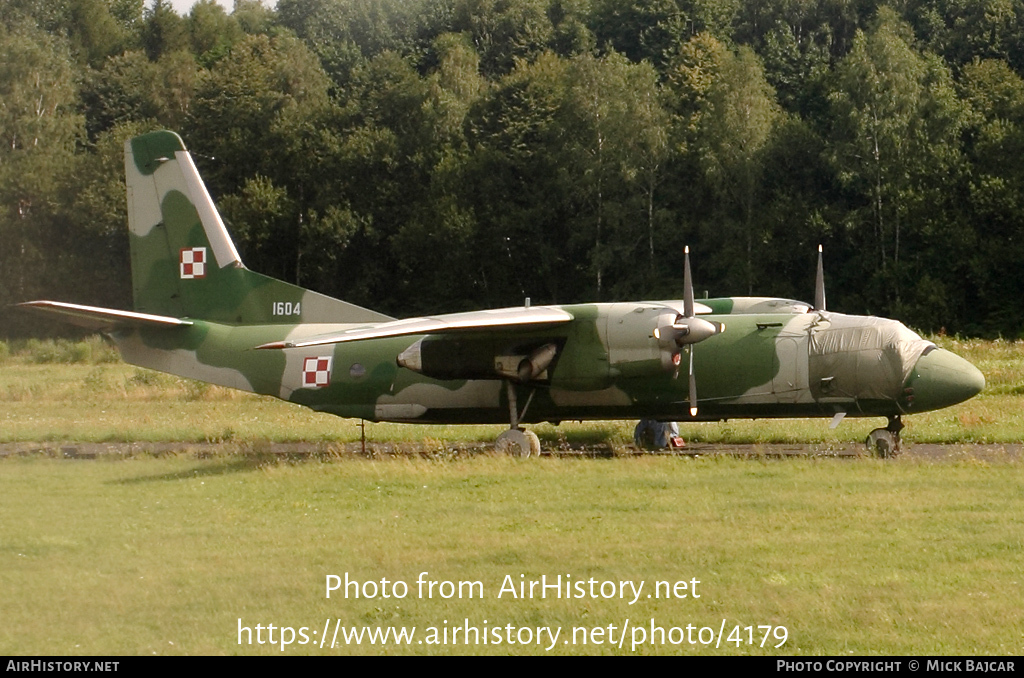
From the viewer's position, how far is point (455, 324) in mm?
21391

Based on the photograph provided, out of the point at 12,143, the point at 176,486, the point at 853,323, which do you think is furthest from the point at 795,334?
the point at 12,143

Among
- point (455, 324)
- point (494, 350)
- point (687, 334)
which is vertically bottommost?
point (494, 350)

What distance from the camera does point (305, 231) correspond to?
211ft

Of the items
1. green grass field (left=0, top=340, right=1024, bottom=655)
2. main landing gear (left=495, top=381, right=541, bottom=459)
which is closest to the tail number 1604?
green grass field (left=0, top=340, right=1024, bottom=655)

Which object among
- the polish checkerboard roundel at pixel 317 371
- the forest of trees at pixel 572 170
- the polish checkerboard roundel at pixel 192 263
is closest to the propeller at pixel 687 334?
the polish checkerboard roundel at pixel 317 371

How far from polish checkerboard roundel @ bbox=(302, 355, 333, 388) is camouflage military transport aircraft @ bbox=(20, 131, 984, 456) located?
26 millimetres

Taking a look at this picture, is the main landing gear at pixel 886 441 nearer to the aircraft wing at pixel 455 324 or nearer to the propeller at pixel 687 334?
the propeller at pixel 687 334

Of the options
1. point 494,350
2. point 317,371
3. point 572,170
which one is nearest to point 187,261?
point 317,371

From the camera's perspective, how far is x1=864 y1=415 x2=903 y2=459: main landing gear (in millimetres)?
21391

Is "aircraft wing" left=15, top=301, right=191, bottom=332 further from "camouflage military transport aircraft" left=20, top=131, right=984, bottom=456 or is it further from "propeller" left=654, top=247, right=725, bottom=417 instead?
"propeller" left=654, top=247, right=725, bottom=417

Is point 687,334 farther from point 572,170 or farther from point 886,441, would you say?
point 572,170

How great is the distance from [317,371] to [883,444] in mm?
10409

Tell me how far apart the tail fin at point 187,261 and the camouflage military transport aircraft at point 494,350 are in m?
0.03

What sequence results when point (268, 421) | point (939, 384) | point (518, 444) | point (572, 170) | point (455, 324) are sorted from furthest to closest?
point (572, 170)
point (268, 421)
point (518, 444)
point (455, 324)
point (939, 384)
